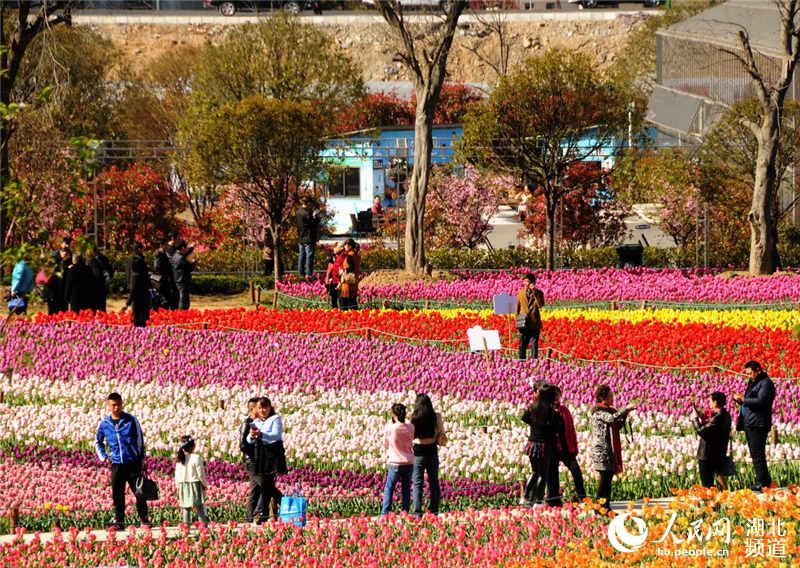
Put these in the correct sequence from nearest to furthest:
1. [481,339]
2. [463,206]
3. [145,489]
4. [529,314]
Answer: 1. [145,489]
2. [481,339]
3. [529,314]
4. [463,206]

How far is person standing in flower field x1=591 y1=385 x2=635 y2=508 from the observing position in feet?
47.4

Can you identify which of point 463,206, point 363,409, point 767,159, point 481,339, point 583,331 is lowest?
point 363,409

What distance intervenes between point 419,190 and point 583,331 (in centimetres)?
965

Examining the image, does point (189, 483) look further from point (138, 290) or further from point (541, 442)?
point (138, 290)

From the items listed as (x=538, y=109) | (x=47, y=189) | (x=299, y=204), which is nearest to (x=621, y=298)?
(x=538, y=109)

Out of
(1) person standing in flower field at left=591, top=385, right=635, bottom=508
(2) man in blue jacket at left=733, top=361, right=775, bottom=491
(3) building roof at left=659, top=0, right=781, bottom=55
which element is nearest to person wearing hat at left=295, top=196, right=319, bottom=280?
(2) man in blue jacket at left=733, top=361, right=775, bottom=491

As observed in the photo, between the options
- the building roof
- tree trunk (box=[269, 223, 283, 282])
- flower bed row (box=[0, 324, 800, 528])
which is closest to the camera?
flower bed row (box=[0, 324, 800, 528])

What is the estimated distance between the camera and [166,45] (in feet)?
331

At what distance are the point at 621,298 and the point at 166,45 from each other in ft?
245

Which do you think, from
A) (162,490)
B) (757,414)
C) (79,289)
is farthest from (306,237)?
(757,414)

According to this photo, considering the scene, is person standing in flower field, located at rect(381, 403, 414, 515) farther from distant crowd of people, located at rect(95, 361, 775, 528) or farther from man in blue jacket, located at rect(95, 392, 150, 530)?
man in blue jacket, located at rect(95, 392, 150, 530)

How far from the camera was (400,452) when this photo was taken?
48.6 ft

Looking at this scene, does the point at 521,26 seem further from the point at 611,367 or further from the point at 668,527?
the point at 668,527

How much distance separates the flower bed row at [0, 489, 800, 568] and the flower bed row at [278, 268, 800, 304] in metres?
16.7
